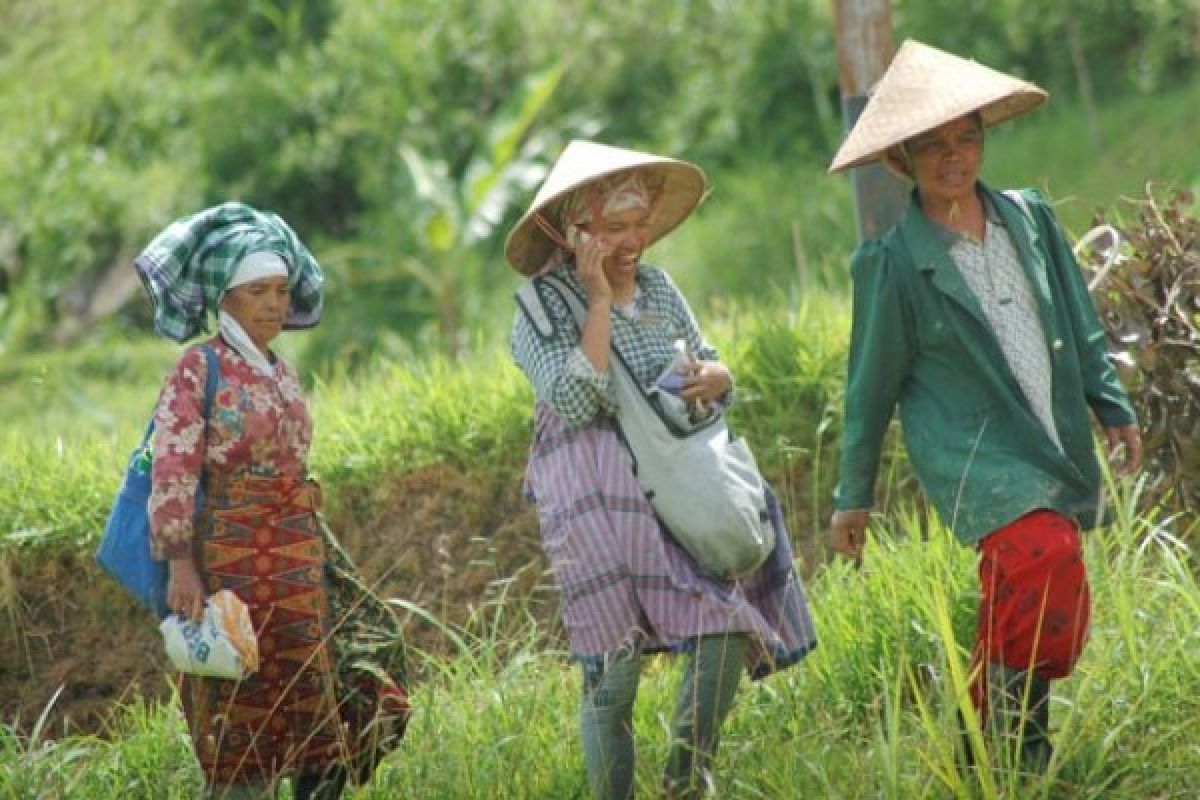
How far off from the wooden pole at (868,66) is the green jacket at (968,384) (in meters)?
2.17

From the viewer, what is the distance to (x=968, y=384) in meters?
4.70

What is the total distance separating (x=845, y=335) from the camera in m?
7.43

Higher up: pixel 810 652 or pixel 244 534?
pixel 244 534

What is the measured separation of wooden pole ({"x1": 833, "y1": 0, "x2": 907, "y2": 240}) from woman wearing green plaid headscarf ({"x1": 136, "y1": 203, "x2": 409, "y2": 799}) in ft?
8.49

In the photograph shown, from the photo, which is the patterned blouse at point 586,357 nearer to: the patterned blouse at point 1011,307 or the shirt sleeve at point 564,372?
the shirt sleeve at point 564,372

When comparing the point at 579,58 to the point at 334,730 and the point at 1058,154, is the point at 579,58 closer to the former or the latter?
the point at 1058,154

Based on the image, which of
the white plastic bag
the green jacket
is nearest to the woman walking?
the green jacket

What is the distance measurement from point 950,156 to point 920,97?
0.14 meters

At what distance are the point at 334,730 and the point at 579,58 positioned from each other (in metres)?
12.0

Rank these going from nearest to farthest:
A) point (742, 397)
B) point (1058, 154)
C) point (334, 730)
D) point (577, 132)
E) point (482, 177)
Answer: point (334, 730) → point (742, 397) → point (1058, 154) → point (482, 177) → point (577, 132)

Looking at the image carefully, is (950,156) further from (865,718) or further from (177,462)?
(177,462)

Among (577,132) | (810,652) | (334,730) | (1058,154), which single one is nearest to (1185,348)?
(810,652)

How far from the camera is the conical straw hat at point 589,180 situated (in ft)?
15.8

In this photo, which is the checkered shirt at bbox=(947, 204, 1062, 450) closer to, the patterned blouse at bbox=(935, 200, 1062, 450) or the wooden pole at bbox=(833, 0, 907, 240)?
the patterned blouse at bbox=(935, 200, 1062, 450)
